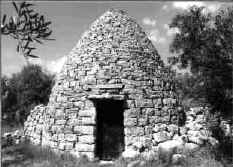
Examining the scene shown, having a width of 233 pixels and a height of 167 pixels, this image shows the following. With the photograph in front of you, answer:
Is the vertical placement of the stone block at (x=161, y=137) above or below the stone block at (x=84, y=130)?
below

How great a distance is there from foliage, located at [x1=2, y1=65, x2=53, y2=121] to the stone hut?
10.4m

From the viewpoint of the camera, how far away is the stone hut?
22.1ft

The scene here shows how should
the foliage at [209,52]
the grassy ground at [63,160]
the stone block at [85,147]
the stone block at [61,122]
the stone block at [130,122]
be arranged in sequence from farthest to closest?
the foliage at [209,52]
the stone block at [61,122]
the stone block at [130,122]
the stone block at [85,147]
the grassy ground at [63,160]

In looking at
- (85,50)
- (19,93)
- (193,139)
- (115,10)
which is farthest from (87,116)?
(19,93)

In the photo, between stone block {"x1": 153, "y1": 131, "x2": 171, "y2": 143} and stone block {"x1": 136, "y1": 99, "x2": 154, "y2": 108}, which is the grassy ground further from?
stone block {"x1": 136, "y1": 99, "x2": 154, "y2": 108}

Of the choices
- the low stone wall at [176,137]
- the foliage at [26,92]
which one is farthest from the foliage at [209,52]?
the foliage at [26,92]

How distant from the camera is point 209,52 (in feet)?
30.6

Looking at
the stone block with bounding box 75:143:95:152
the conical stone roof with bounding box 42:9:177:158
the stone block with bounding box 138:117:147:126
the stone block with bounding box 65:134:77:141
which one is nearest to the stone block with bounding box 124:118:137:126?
the conical stone roof with bounding box 42:9:177:158

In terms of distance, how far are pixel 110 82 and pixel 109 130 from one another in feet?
5.27

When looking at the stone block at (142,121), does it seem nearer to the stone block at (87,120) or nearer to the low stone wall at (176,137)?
the low stone wall at (176,137)

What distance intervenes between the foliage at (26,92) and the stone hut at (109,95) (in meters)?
10.4

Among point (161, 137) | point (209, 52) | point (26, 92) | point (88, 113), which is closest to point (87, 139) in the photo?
point (88, 113)

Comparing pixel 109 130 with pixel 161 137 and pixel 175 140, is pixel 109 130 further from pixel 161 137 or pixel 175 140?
pixel 175 140

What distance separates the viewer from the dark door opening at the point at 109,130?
7418 millimetres
